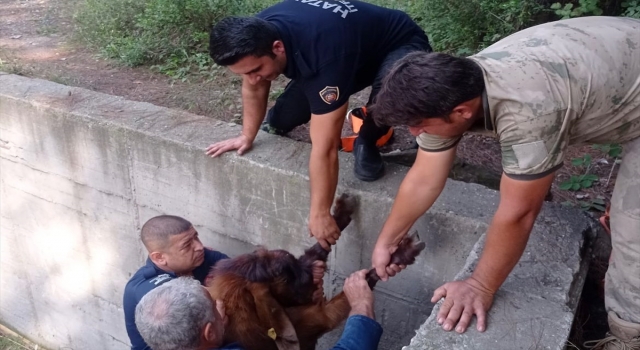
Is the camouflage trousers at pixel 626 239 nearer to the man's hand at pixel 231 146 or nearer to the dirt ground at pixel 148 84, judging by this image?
the dirt ground at pixel 148 84

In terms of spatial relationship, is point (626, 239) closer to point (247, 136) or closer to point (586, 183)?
point (586, 183)

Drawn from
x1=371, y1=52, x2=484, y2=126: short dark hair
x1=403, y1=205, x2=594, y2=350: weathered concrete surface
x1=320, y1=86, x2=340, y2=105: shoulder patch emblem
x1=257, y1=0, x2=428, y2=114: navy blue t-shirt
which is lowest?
x1=403, y1=205, x2=594, y2=350: weathered concrete surface

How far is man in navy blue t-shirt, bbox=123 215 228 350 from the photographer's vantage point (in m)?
3.26

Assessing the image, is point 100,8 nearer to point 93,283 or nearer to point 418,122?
point 93,283

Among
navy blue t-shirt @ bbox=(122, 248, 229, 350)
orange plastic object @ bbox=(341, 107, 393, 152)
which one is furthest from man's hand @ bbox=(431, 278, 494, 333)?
orange plastic object @ bbox=(341, 107, 393, 152)

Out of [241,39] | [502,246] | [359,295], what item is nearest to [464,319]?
[502,246]

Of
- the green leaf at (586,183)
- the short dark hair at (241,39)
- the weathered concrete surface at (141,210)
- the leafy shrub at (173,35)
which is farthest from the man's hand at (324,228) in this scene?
the leafy shrub at (173,35)

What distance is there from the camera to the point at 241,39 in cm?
287

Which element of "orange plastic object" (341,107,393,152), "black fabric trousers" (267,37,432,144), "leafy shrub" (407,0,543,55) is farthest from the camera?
"leafy shrub" (407,0,543,55)

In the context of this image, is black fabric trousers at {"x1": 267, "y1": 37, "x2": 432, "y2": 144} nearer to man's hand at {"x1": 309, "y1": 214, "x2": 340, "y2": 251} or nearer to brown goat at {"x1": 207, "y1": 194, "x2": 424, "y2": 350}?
man's hand at {"x1": 309, "y1": 214, "x2": 340, "y2": 251}

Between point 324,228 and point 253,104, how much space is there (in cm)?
93

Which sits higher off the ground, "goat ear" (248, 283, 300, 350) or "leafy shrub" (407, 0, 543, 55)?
"leafy shrub" (407, 0, 543, 55)

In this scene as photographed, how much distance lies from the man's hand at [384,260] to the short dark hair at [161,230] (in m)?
1.10

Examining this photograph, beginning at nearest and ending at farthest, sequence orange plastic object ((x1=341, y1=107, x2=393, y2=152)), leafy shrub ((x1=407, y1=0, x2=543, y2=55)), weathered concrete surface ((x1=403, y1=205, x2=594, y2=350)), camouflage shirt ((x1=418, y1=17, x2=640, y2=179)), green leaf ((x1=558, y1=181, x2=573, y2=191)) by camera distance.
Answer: camouflage shirt ((x1=418, y1=17, x2=640, y2=179)) < weathered concrete surface ((x1=403, y1=205, x2=594, y2=350)) < green leaf ((x1=558, y1=181, x2=573, y2=191)) < orange plastic object ((x1=341, y1=107, x2=393, y2=152)) < leafy shrub ((x1=407, y1=0, x2=543, y2=55))
